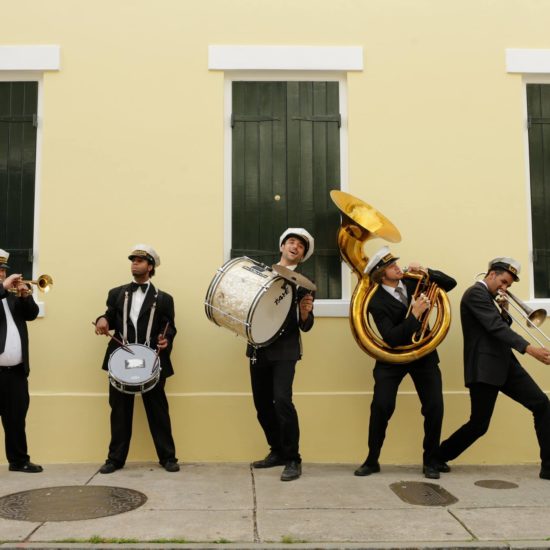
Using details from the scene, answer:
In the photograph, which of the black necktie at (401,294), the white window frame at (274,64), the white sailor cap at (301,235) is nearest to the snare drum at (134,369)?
the white window frame at (274,64)

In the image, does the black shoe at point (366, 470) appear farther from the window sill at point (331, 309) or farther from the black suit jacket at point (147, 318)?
the black suit jacket at point (147, 318)

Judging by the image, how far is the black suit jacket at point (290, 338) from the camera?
5863 millimetres

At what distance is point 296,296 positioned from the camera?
19.3 ft

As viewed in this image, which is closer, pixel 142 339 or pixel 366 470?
pixel 366 470

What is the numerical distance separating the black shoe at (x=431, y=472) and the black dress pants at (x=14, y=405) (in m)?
3.47

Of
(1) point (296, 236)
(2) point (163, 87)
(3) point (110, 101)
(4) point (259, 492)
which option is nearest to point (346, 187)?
(1) point (296, 236)

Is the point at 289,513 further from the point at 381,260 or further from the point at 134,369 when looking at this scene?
the point at 381,260

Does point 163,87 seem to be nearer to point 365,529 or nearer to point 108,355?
point 108,355

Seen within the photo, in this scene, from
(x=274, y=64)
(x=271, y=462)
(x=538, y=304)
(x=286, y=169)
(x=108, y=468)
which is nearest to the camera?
(x=108, y=468)

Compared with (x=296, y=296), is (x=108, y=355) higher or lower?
lower

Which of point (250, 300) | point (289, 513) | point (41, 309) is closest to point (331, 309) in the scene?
point (250, 300)

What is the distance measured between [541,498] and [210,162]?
162 inches

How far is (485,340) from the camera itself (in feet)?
19.2

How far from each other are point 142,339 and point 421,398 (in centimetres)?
247
